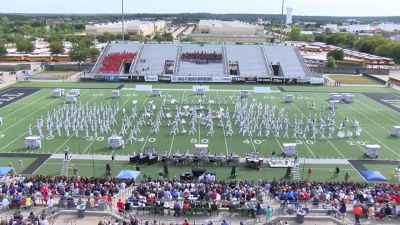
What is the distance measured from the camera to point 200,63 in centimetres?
6594

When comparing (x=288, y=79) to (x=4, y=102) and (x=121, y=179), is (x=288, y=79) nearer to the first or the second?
(x=4, y=102)

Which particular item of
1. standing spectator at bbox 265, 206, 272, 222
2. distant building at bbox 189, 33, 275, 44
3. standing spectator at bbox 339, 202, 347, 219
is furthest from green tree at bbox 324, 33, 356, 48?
standing spectator at bbox 265, 206, 272, 222

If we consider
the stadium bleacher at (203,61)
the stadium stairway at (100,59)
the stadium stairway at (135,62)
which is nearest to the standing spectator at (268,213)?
the stadium bleacher at (203,61)

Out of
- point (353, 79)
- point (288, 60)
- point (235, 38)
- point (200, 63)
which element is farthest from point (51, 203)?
point (235, 38)

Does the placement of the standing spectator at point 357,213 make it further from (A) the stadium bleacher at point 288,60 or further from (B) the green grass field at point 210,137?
(A) the stadium bleacher at point 288,60

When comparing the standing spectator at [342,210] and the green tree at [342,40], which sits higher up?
the green tree at [342,40]

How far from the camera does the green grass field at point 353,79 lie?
194ft

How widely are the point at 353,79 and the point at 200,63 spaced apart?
71.3ft

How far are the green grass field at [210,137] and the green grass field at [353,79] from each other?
402 inches

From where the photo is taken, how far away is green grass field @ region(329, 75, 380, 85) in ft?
194

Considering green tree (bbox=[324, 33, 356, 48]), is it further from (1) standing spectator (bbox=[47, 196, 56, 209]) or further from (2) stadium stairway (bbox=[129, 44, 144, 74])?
(1) standing spectator (bbox=[47, 196, 56, 209])

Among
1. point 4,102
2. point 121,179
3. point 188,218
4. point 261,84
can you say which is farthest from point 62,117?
point 261,84

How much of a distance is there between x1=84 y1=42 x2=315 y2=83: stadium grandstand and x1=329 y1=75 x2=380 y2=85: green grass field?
4.84 m

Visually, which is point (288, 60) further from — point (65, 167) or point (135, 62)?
point (65, 167)
